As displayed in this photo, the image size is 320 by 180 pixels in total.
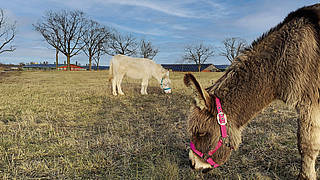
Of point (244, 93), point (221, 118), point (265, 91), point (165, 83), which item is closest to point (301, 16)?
point (265, 91)

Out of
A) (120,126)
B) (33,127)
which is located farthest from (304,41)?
(33,127)

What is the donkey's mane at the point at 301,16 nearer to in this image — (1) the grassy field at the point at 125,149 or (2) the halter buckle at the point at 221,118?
(2) the halter buckle at the point at 221,118

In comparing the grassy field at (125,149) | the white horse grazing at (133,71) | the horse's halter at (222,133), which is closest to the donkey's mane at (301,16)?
the horse's halter at (222,133)

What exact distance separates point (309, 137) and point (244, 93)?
113 centimetres

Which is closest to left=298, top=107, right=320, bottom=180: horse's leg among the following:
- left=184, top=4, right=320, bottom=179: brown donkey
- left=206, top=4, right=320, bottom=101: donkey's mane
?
left=184, top=4, right=320, bottom=179: brown donkey

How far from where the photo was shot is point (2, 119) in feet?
21.7

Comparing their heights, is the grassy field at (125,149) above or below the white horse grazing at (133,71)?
below

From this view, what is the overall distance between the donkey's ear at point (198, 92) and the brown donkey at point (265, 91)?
0.01 metres

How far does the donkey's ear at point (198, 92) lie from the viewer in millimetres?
2119

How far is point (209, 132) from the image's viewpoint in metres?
2.46

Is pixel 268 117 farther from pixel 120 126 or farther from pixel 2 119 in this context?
pixel 2 119

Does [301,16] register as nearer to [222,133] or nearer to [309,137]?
[309,137]

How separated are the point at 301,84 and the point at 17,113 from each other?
923 centimetres

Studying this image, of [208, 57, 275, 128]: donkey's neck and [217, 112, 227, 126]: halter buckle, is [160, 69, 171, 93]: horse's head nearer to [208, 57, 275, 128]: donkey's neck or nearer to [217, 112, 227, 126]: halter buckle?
[208, 57, 275, 128]: donkey's neck
